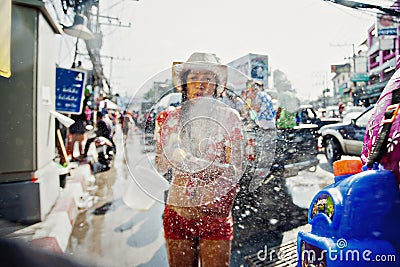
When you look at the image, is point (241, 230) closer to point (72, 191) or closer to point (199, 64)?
point (199, 64)

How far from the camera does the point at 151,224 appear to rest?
3348 mm

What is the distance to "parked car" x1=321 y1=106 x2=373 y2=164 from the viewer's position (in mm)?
5194

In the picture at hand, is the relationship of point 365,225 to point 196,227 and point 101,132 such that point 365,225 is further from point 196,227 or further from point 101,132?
point 101,132

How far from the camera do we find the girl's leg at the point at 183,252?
157 cm

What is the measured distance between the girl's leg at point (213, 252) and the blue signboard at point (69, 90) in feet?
12.4

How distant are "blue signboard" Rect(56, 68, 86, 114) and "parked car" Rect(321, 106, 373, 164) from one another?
14.8 ft

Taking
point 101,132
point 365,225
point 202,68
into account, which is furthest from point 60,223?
point 101,132

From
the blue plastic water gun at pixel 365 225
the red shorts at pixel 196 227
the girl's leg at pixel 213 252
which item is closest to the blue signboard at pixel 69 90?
the red shorts at pixel 196 227

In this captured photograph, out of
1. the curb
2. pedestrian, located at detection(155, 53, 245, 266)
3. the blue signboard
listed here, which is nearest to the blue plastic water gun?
pedestrian, located at detection(155, 53, 245, 266)

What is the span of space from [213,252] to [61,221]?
2.01 meters

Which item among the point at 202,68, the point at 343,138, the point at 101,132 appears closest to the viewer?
the point at 202,68

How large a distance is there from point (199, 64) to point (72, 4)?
2.33m

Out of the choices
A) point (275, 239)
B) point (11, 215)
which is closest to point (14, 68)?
point (11, 215)

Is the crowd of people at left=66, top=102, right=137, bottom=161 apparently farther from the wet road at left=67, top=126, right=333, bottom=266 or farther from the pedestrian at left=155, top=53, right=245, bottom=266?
the pedestrian at left=155, top=53, right=245, bottom=266
